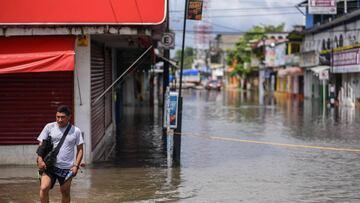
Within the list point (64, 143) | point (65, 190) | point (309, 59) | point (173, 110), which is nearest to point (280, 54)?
point (309, 59)

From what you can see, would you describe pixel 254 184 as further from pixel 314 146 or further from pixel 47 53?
pixel 314 146

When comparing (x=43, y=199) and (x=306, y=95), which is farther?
(x=306, y=95)

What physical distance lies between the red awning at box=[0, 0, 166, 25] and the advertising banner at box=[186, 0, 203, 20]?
84.4 inches

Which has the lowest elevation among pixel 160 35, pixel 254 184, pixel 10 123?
pixel 254 184

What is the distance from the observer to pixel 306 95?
6175cm

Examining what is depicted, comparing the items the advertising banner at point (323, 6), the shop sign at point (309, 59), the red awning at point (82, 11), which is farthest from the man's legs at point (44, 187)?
the shop sign at point (309, 59)

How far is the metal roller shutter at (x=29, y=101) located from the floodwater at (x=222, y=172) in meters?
0.86

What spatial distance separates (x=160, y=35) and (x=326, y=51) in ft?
126

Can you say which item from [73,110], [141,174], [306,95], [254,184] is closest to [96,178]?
[141,174]

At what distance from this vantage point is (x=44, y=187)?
26.2ft

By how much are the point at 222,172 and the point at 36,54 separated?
458 cm

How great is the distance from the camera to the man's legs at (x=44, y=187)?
7969 mm

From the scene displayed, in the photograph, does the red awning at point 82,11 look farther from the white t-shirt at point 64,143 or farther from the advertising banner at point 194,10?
the white t-shirt at point 64,143

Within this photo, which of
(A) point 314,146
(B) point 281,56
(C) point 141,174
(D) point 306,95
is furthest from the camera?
(B) point 281,56
